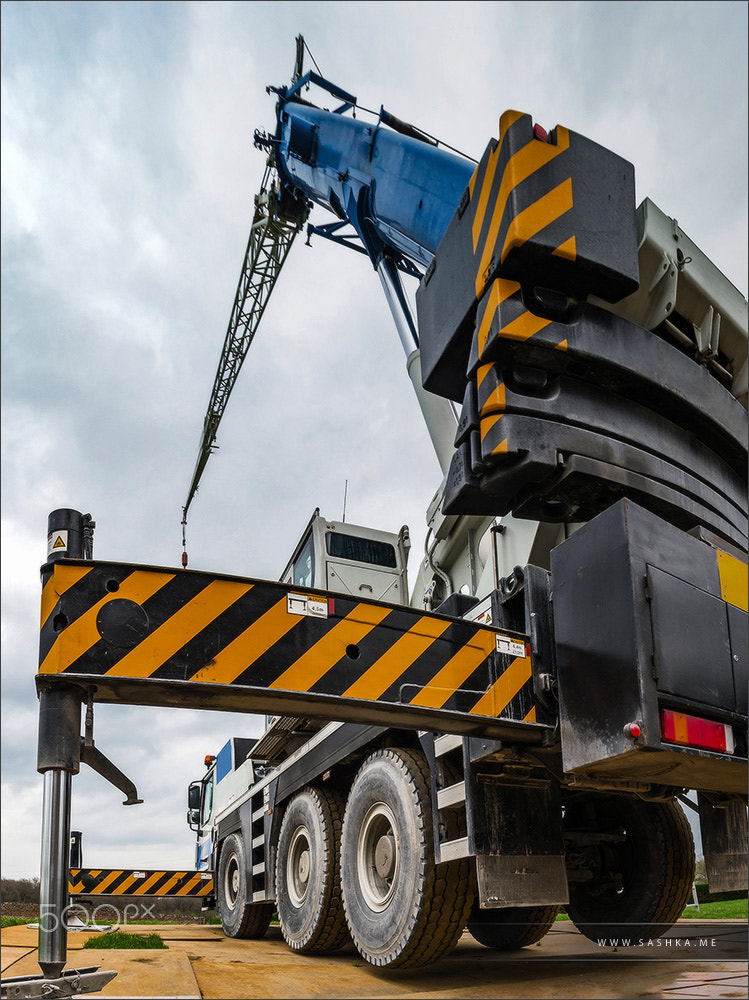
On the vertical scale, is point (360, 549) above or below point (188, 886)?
above

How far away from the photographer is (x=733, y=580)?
3.47 meters

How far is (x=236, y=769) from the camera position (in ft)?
29.1

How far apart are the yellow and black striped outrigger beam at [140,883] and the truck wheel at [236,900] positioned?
2511 mm

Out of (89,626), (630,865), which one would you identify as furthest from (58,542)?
(630,865)

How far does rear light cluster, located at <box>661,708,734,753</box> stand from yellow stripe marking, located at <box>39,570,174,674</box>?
1.66 m

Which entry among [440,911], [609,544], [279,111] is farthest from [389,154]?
[440,911]

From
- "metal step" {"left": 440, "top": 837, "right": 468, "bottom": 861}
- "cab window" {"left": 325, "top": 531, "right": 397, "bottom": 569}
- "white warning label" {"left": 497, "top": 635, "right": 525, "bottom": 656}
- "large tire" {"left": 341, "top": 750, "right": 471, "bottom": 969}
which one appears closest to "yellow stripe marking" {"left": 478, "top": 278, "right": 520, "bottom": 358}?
"white warning label" {"left": 497, "top": 635, "right": 525, "bottom": 656}

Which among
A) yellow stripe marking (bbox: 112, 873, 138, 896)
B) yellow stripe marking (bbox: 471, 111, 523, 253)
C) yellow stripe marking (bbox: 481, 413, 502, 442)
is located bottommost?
yellow stripe marking (bbox: 112, 873, 138, 896)

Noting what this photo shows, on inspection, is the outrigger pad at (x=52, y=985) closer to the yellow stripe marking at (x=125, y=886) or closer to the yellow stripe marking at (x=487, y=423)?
the yellow stripe marking at (x=487, y=423)

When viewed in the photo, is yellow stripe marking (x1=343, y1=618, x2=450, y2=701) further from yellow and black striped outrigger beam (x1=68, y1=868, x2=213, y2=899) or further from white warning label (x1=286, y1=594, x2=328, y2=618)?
yellow and black striped outrigger beam (x1=68, y1=868, x2=213, y2=899)

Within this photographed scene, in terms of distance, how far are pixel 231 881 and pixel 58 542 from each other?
6.60 metres

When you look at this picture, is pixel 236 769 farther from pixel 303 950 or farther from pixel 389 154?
pixel 389 154

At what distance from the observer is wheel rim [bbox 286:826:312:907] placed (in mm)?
5855

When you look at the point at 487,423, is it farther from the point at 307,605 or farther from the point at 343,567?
the point at 343,567
